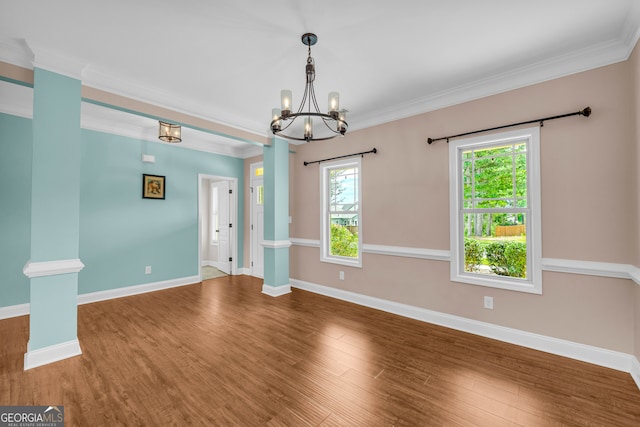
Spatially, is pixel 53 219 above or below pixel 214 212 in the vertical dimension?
below

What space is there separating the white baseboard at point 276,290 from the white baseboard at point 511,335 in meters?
1.11

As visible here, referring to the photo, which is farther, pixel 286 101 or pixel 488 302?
pixel 488 302

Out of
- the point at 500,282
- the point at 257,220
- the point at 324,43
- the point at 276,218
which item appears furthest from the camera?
the point at 257,220

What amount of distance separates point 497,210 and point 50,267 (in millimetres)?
4390

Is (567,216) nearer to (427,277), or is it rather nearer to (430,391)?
(427,277)

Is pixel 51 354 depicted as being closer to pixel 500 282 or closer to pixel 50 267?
pixel 50 267

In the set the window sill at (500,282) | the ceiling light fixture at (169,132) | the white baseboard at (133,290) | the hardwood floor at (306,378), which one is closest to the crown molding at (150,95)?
the ceiling light fixture at (169,132)

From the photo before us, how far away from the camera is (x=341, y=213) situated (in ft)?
14.8

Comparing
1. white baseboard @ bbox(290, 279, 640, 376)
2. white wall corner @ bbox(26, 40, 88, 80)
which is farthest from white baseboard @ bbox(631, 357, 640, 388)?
white wall corner @ bbox(26, 40, 88, 80)

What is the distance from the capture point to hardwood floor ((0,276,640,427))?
184 cm

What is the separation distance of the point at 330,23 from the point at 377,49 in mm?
554

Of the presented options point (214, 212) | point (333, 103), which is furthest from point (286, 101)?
point (214, 212)

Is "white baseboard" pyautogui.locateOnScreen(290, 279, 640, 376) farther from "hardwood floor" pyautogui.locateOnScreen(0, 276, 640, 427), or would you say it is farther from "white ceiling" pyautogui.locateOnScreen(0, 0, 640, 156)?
"white ceiling" pyautogui.locateOnScreen(0, 0, 640, 156)

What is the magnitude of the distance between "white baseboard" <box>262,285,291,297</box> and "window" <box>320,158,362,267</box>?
32.0 inches
